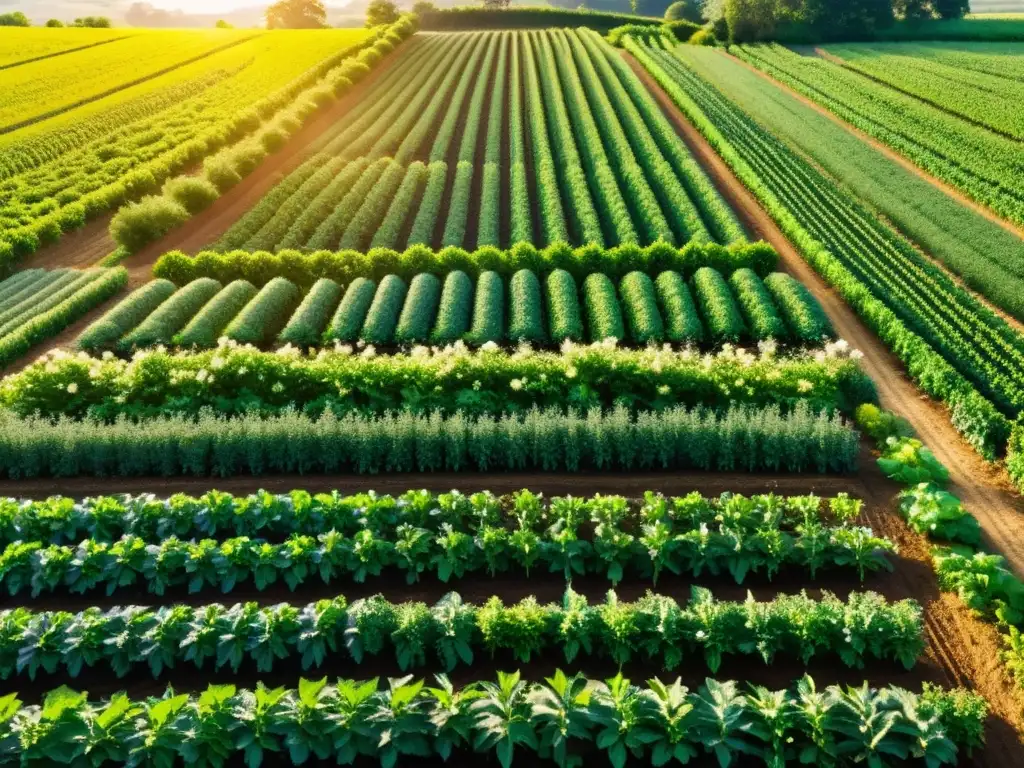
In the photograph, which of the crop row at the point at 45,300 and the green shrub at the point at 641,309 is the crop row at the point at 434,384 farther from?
the crop row at the point at 45,300

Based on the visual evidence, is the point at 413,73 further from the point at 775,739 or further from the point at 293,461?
the point at 775,739

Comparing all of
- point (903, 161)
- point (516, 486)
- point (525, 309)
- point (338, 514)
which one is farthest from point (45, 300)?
point (903, 161)

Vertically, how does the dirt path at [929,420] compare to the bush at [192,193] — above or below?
below

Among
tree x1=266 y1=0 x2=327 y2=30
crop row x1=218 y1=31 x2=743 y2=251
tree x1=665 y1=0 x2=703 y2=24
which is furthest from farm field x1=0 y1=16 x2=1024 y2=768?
tree x1=266 y1=0 x2=327 y2=30

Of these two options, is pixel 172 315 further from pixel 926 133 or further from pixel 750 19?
pixel 750 19

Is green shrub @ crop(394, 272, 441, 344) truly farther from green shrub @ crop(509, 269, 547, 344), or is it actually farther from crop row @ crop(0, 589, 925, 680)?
crop row @ crop(0, 589, 925, 680)

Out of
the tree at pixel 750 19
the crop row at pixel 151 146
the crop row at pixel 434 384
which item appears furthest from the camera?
the tree at pixel 750 19

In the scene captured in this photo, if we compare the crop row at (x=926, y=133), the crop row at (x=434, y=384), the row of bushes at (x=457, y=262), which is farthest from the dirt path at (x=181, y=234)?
the crop row at (x=926, y=133)

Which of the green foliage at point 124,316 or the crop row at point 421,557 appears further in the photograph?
the green foliage at point 124,316
